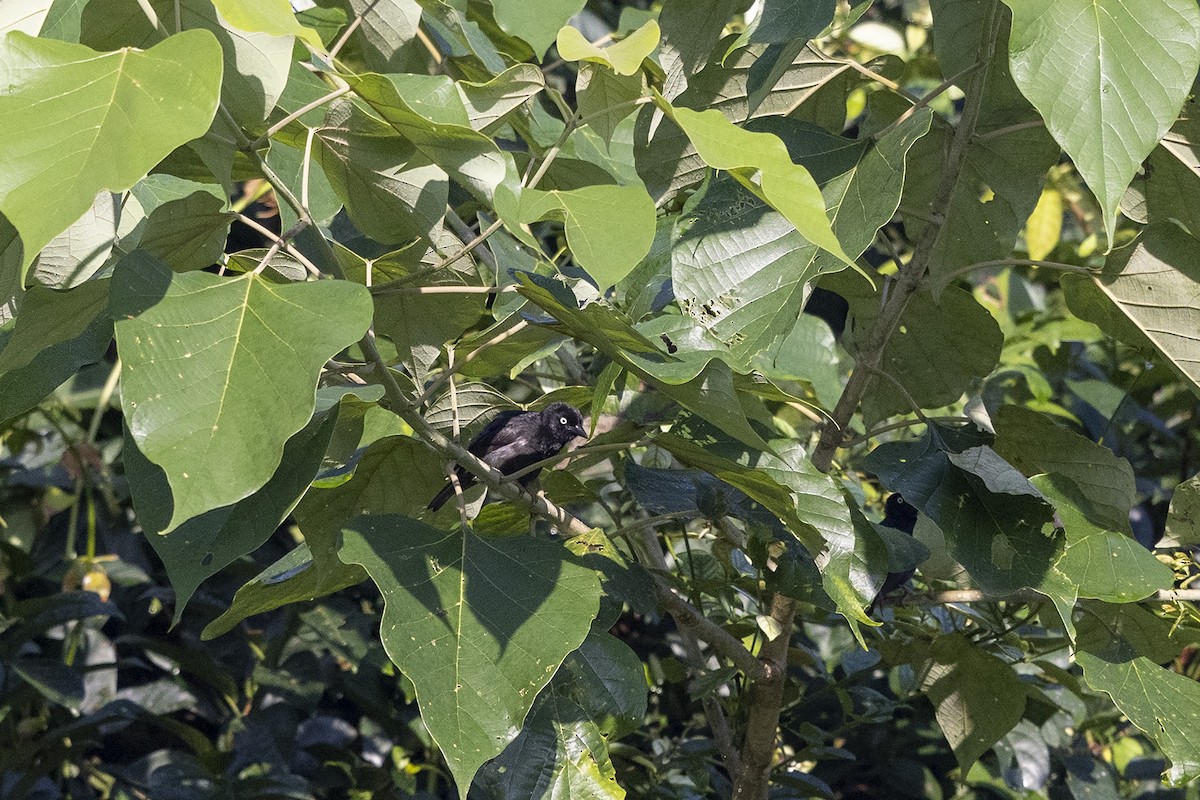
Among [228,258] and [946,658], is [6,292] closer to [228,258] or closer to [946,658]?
[228,258]

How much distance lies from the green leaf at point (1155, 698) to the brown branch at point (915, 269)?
1.21ft

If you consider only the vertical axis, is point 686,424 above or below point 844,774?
above

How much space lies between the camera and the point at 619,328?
948mm

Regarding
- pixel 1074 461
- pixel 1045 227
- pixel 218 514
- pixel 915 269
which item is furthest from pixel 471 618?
pixel 1045 227

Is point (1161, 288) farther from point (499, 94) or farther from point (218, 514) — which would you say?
point (218, 514)

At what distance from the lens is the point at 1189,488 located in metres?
1.37

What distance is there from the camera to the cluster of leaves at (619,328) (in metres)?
0.81

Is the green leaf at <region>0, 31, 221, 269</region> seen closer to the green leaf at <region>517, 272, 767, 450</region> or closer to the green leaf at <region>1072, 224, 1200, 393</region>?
the green leaf at <region>517, 272, 767, 450</region>

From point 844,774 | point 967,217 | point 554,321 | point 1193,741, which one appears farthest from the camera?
point 844,774

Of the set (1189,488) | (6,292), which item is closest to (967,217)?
(1189,488)

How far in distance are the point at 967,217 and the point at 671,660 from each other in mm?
828

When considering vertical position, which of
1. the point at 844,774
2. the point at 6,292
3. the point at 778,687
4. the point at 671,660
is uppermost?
the point at 6,292

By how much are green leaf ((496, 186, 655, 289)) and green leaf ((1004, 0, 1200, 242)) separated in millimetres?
312

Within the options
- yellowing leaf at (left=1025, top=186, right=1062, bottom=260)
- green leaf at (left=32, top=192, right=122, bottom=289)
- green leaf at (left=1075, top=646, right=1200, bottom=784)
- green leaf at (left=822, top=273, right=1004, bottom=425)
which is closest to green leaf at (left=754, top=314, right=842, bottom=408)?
green leaf at (left=822, top=273, right=1004, bottom=425)
